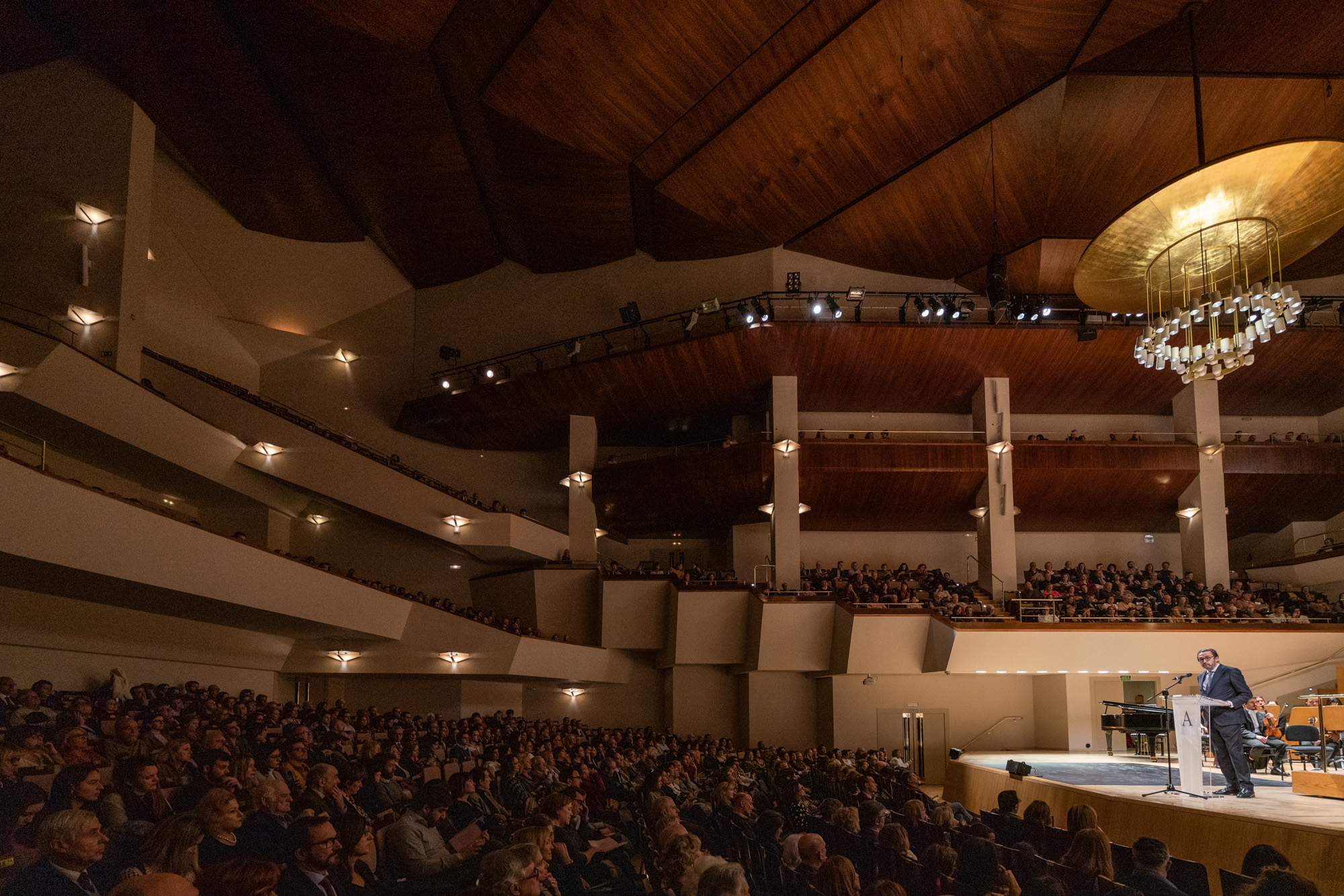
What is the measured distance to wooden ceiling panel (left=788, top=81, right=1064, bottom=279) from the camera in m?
16.5

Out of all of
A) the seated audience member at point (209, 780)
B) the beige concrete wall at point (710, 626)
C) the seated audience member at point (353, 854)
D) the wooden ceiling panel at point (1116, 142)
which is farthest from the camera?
the beige concrete wall at point (710, 626)

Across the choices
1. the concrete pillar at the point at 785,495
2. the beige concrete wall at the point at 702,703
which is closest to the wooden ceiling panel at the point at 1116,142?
the concrete pillar at the point at 785,495

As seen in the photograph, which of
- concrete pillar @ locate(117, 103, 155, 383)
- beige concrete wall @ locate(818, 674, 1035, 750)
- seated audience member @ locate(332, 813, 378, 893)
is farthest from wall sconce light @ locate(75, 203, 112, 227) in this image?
beige concrete wall @ locate(818, 674, 1035, 750)

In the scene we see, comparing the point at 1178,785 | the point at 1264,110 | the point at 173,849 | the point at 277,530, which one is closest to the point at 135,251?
the point at 277,530

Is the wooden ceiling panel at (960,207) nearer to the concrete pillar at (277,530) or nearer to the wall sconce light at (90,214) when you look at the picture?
the concrete pillar at (277,530)

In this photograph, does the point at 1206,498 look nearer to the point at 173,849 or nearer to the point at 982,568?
the point at 982,568

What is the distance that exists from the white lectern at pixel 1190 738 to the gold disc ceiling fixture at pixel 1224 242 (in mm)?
3599

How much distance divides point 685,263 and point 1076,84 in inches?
360

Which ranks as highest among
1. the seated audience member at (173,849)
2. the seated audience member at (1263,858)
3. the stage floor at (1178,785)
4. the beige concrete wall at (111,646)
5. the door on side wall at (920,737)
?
the beige concrete wall at (111,646)

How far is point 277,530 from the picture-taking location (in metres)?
19.7

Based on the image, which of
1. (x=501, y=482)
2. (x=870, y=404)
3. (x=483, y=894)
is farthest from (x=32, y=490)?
(x=870, y=404)

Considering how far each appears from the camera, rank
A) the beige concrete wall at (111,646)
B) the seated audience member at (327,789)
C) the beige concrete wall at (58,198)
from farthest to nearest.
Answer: the beige concrete wall at (58,198)
the beige concrete wall at (111,646)
the seated audience member at (327,789)

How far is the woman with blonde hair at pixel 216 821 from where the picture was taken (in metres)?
3.72

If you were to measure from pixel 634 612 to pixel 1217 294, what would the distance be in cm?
1337
